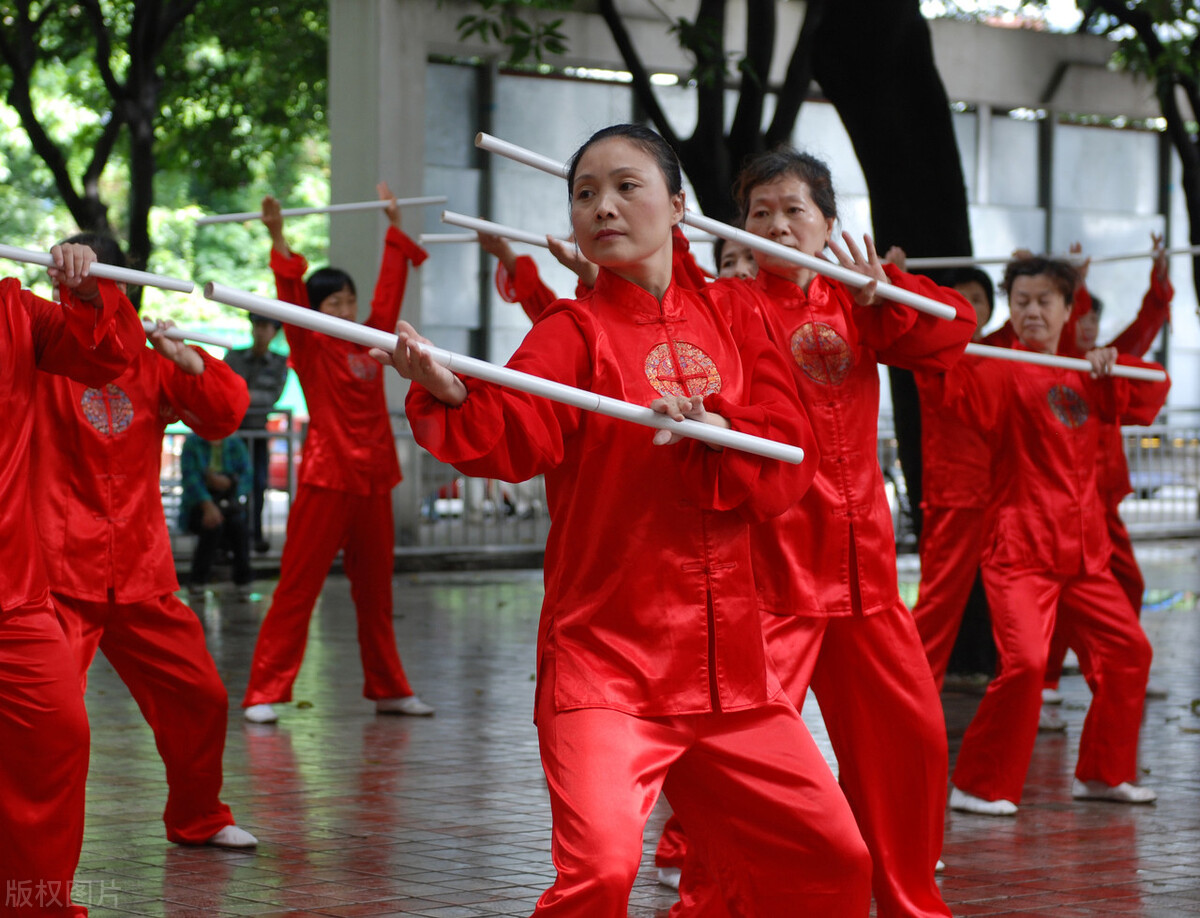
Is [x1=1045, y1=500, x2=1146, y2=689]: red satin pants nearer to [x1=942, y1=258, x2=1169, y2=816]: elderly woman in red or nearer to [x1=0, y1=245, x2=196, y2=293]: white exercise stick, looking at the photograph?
[x1=942, y1=258, x2=1169, y2=816]: elderly woman in red

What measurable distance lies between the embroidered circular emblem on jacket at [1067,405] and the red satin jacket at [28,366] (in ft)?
10.4

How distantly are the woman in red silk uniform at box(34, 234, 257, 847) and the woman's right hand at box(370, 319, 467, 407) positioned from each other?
198 cm

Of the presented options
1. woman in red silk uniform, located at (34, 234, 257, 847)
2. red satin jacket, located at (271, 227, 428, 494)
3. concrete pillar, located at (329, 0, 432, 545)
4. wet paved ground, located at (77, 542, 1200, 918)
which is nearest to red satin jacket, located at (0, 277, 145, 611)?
woman in red silk uniform, located at (34, 234, 257, 847)

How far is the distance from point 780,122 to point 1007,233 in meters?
11.6

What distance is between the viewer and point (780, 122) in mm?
10234

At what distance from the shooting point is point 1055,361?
218 inches

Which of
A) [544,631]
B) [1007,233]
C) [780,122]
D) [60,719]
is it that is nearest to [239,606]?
[780,122]

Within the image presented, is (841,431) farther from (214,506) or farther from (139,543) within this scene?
(214,506)

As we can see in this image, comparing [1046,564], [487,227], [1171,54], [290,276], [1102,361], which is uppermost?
[1171,54]

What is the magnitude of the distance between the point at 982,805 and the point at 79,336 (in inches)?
134

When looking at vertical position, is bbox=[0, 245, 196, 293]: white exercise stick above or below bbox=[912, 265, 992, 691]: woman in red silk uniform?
above

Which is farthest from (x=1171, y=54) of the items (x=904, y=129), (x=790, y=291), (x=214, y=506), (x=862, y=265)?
(x=862, y=265)

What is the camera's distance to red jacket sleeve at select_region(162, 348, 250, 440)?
522 cm

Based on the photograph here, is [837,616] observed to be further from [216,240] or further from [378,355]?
[216,240]
